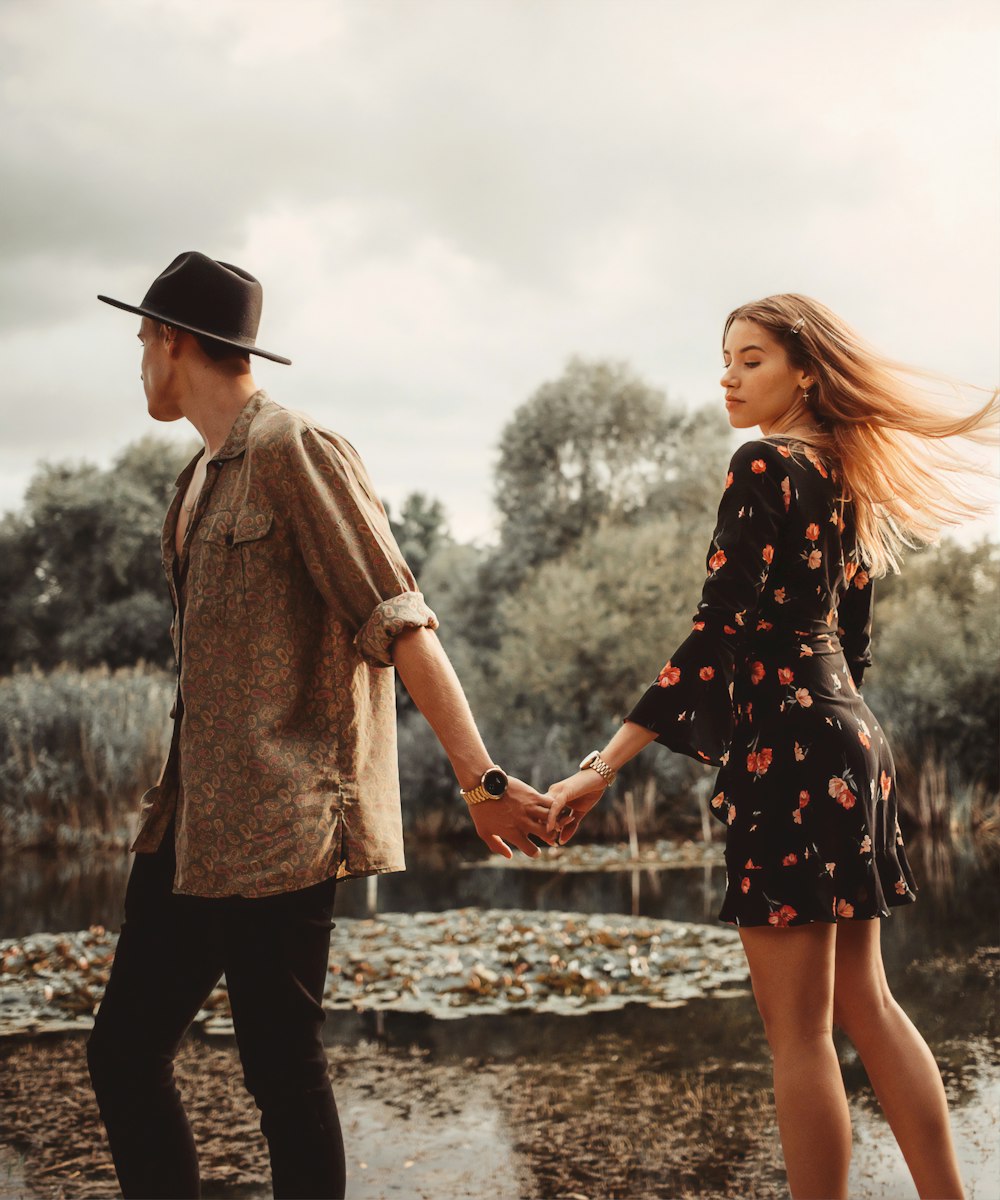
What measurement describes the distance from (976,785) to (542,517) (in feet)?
34.5

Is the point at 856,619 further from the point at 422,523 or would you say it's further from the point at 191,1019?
the point at 422,523

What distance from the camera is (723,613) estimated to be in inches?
91.1

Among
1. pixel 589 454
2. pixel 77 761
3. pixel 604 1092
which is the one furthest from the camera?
pixel 589 454

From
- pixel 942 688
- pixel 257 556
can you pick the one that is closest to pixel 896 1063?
pixel 257 556

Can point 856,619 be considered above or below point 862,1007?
above

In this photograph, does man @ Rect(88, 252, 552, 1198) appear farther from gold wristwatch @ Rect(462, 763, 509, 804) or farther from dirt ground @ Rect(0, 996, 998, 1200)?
dirt ground @ Rect(0, 996, 998, 1200)

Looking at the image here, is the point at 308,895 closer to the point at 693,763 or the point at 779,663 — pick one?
the point at 779,663

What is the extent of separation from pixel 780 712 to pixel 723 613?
22cm

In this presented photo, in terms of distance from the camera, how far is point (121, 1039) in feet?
6.86

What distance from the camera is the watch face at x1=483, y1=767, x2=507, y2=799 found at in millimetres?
2090

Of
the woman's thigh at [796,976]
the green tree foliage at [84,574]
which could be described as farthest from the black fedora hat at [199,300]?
the green tree foliage at [84,574]

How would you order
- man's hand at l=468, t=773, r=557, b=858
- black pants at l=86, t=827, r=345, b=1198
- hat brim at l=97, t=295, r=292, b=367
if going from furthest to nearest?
hat brim at l=97, t=295, r=292, b=367 < man's hand at l=468, t=773, r=557, b=858 < black pants at l=86, t=827, r=345, b=1198

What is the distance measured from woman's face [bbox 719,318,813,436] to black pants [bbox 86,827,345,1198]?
4.28 ft

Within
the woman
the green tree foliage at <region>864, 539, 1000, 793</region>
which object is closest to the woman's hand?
the woman
